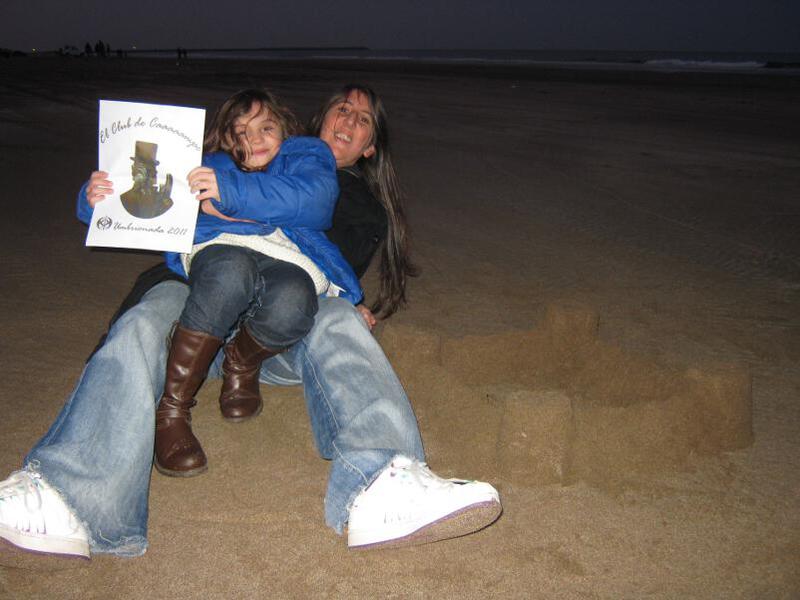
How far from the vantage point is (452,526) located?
1.84 metres

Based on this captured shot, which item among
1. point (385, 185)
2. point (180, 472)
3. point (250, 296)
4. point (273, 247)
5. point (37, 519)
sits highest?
point (385, 185)

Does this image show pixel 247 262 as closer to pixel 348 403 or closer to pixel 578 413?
pixel 348 403

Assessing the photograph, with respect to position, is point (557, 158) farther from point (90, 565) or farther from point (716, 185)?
point (90, 565)

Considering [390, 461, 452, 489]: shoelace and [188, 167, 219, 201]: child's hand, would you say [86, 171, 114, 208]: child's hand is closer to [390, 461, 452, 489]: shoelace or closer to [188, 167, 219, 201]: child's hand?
[188, 167, 219, 201]: child's hand

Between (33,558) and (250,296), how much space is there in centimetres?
91

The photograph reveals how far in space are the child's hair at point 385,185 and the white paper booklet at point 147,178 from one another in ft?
2.26

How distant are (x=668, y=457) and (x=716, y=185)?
4.38 m

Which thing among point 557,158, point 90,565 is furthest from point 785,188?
point 90,565

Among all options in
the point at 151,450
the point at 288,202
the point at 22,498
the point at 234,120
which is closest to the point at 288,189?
the point at 288,202

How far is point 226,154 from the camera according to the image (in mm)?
2557

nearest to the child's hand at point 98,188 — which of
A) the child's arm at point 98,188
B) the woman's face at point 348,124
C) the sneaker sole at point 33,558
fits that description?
the child's arm at point 98,188

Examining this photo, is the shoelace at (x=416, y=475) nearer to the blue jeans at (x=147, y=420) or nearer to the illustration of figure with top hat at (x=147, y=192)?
the blue jeans at (x=147, y=420)

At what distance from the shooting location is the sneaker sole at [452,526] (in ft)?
5.99

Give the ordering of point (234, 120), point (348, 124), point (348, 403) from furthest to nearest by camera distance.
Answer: point (348, 124) < point (234, 120) < point (348, 403)
